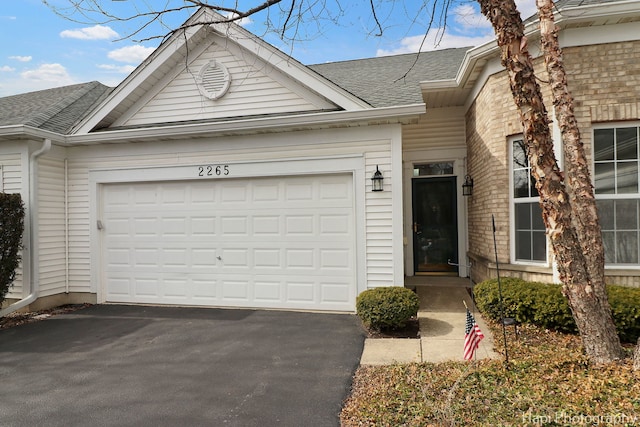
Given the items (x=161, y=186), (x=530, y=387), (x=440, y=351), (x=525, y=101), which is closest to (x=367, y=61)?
(x=161, y=186)

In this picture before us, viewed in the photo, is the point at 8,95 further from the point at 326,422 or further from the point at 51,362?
the point at 326,422

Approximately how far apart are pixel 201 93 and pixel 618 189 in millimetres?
7415

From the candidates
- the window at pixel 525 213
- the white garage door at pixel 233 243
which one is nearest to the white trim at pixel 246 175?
the white garage door at pixel 233 243

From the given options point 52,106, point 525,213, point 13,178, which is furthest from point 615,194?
point 52,106

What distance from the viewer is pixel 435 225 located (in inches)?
356

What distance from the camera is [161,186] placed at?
7543 mm

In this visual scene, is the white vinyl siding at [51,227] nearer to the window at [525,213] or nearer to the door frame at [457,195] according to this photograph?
the door frame at [457,195]

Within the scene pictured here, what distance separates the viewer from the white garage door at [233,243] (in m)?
6.75

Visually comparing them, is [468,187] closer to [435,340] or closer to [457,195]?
[457,195]

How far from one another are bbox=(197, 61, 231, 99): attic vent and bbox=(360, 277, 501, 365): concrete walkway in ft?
18.0

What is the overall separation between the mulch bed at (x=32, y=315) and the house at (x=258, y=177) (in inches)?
10.2

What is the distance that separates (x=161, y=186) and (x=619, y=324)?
7.84 meters

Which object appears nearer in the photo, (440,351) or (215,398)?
(215,398)

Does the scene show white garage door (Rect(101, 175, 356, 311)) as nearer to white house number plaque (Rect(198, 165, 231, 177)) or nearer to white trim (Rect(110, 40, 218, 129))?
white house number plaque (Rect(198, 165, 231, 177))
